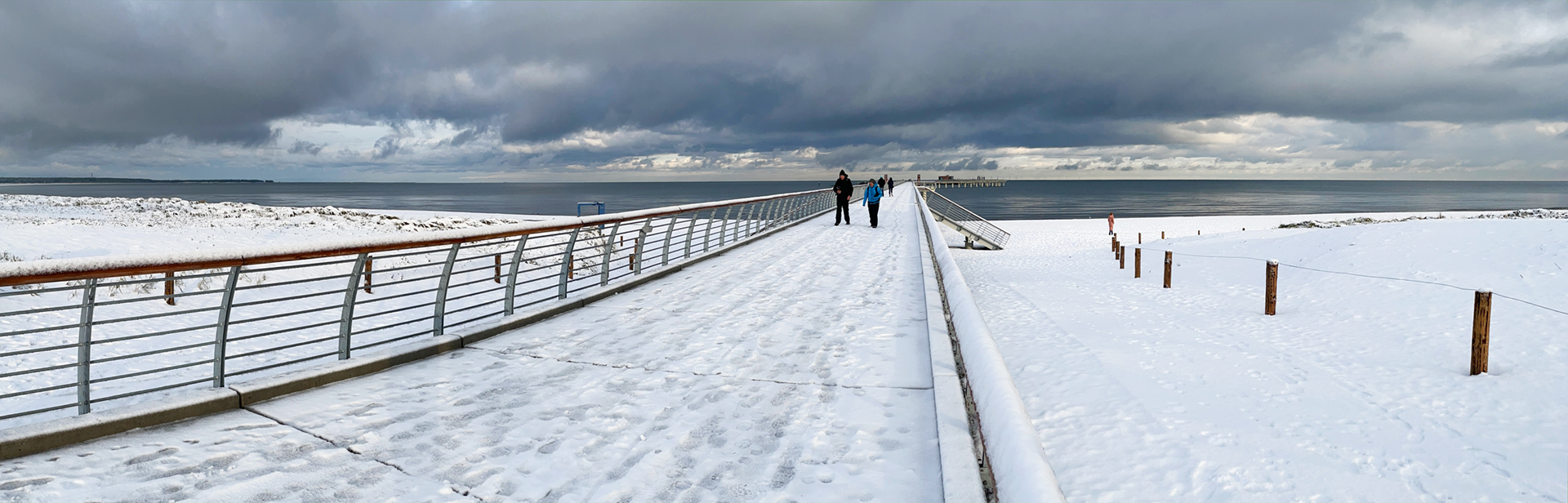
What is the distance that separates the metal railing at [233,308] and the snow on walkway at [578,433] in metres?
0.35

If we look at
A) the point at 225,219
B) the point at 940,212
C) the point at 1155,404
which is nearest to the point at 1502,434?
the point at 1155,404

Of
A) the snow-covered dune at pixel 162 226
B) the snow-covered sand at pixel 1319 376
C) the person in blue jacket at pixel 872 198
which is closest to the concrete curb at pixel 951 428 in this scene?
the snow-covered sand at pixel 1319 376

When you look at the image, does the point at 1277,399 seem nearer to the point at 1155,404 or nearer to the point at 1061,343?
the point at 1155,404

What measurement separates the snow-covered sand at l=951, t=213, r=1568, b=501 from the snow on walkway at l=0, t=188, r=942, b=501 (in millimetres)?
2322

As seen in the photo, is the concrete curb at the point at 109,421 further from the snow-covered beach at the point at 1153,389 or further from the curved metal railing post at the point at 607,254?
the curved metal railing post at the point at 607,254

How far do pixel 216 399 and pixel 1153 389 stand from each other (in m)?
8.23

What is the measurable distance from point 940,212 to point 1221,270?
81.2 ft

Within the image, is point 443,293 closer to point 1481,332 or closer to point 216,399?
point 216,399

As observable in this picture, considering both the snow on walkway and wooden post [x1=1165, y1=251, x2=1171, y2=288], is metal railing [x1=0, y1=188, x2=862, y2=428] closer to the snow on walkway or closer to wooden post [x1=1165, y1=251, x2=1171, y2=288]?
the snow on walkway

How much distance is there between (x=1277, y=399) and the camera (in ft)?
25.9

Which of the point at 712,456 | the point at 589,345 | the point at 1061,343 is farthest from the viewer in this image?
the point at 1061,343

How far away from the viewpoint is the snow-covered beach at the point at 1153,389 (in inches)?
139

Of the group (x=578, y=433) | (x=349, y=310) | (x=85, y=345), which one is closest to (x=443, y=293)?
(x=349, y=310)

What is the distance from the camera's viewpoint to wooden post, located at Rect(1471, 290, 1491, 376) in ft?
25.0
